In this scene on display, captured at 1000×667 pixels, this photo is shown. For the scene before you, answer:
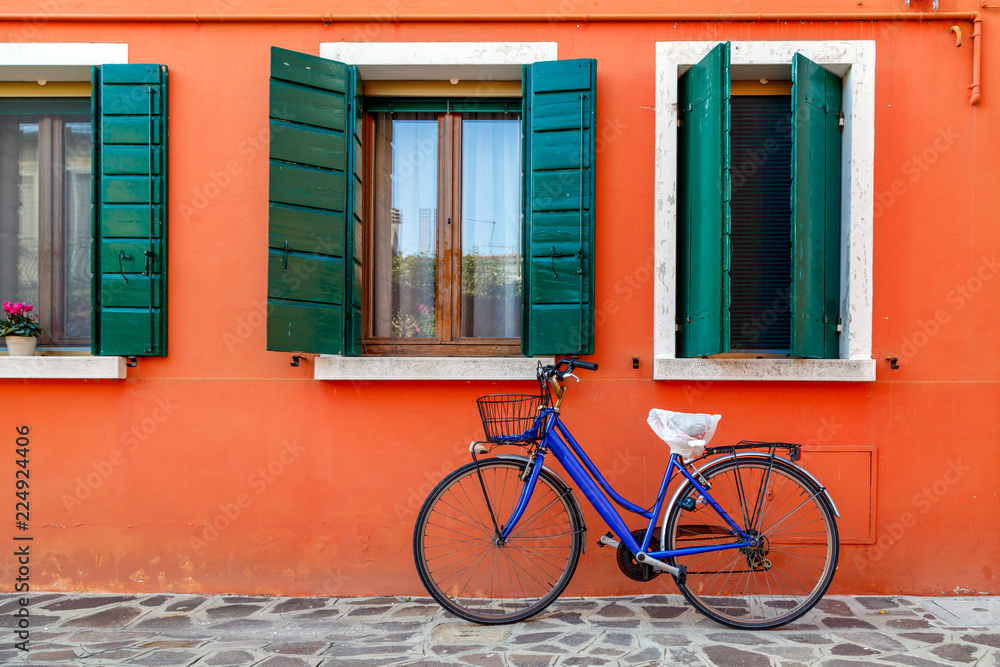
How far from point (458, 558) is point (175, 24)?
3.61 metres

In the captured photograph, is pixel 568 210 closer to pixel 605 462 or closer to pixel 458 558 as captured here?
pixel 605 462

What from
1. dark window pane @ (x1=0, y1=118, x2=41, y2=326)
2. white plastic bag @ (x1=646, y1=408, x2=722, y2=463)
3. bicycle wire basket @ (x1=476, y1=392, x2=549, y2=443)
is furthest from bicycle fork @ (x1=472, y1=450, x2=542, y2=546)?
dark window pane @ (x1=0, y1=118, x2=41, y2=326)

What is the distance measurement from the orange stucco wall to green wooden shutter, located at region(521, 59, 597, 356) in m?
0.17

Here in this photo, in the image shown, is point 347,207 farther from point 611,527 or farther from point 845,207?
point 845,207

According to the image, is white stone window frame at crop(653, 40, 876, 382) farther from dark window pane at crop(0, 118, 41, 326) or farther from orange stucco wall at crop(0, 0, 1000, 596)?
dark window pane at crop(0, 118, 41, 326)

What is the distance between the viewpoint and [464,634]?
3482 mm

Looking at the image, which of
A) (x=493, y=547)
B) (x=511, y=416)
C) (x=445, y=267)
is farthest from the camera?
(x=445, y=267)

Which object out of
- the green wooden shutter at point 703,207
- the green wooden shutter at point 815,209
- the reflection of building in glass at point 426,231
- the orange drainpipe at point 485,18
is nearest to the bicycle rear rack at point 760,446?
the green wooden shutter at point 703,207

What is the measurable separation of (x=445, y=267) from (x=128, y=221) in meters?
1.89

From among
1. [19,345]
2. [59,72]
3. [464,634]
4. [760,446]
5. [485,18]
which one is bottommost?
[464,634]

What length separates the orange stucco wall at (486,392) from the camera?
4.11 metres

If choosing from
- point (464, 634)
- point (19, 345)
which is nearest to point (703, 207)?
point (464, 634)

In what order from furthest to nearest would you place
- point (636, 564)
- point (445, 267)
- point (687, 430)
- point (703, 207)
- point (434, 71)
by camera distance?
point (445, 267)
point (434, 71)
point (703, 207)
point (636, 564)
point (687, 430)

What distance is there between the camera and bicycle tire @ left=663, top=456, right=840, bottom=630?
3547 millimetres
